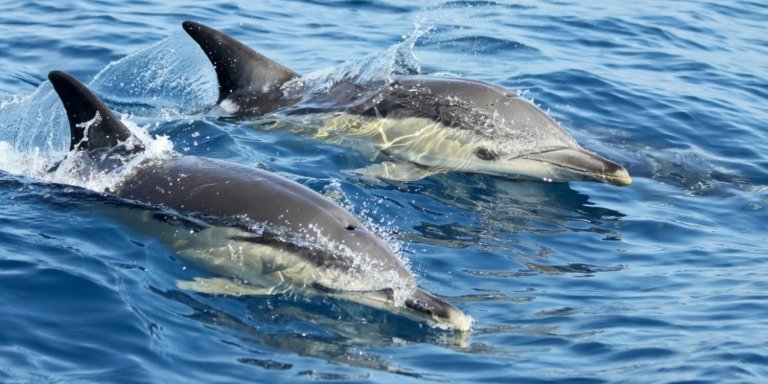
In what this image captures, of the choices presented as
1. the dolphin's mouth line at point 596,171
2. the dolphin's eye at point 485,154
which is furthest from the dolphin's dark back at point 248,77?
the dolphin's mouth line at point 596,171

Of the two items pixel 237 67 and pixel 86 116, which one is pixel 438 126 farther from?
pixel 86 116

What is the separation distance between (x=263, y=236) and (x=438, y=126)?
4109mm

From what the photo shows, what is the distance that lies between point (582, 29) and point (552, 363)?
12567mm

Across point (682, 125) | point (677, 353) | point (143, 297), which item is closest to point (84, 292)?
point (143, 297)

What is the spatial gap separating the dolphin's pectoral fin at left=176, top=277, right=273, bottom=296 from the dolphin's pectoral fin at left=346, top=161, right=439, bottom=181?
133 inches

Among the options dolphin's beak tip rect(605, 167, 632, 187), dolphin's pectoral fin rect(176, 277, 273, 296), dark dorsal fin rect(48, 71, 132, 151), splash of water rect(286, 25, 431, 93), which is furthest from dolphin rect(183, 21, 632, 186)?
dolphin's pectoral fin rect(176, 277, 273, 296)

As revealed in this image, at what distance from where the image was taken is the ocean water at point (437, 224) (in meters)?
7.29

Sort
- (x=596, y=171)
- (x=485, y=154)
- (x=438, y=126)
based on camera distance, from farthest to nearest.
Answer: (x=438, y=126) < (x=485, y=154) < (x=596, y=171)

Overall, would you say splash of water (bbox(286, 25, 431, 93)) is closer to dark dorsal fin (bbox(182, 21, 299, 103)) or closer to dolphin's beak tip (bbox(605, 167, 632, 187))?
dark dorsal fin (bbox(182, 21, 299, 103))

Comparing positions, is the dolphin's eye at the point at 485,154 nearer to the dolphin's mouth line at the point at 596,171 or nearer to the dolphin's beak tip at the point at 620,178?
the dolphin's mouth line at the point at 596,171

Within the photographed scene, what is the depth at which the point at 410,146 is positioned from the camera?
1202cm

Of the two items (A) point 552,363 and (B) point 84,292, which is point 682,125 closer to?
(A) point 552,363

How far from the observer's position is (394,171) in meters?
11.6

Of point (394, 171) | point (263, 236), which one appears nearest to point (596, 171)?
point (394, 171)
